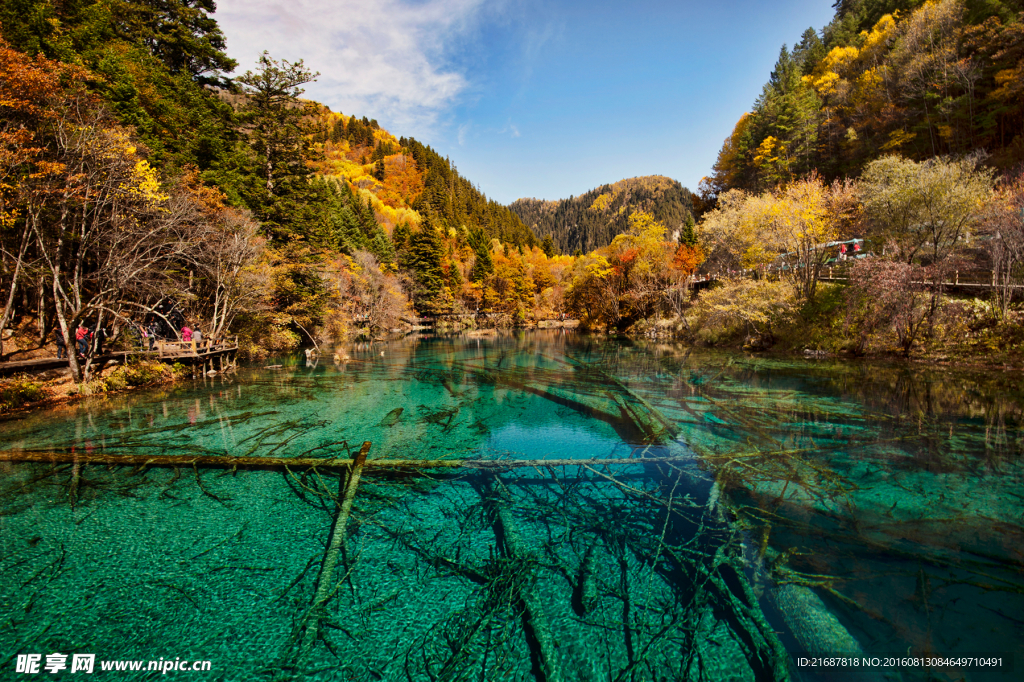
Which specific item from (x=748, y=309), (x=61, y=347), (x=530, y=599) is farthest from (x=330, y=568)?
(x=748, y=309)

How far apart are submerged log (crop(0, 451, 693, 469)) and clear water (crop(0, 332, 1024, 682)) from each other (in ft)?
0.55

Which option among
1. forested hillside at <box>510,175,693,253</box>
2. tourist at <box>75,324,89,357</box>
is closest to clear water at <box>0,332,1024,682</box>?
tourist at <box>75,324,89,357</box>

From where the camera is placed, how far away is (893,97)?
32.6 metres

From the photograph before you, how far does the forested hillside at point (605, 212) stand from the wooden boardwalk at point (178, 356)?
108 m

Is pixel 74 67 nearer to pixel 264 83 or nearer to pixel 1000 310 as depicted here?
pixel 264 83

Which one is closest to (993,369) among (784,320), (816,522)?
(784,320)

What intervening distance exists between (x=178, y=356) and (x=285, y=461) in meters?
12.5

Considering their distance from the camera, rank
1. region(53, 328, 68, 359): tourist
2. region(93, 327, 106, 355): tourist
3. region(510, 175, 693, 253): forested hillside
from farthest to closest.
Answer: region(510, 175, 693, 253): forested hillside
region(93, 327, 106, 355): tourist
region(53, 328, 68, 359): tourist

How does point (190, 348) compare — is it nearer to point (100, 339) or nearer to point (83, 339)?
point (100, 339)

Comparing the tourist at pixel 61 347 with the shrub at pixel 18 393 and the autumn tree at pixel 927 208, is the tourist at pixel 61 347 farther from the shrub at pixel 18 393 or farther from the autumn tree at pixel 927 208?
the autumn tree at pixel 927 208

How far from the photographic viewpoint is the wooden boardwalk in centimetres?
1227

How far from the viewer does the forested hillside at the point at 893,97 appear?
2508cm

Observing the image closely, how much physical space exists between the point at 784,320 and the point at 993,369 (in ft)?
26.7

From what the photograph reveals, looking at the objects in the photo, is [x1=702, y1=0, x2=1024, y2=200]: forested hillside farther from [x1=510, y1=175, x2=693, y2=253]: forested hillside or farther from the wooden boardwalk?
[x1=510, y1=175, x2=693, y2=253]: forested hillside
